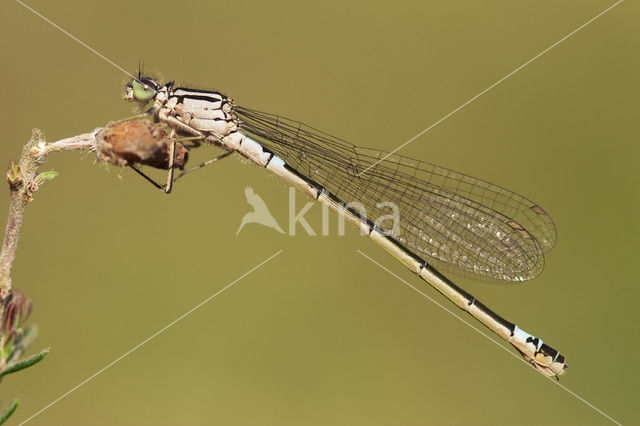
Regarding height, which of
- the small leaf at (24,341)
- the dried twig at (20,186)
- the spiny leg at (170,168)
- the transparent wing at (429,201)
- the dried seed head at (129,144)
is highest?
the transparent wing at (429,201)

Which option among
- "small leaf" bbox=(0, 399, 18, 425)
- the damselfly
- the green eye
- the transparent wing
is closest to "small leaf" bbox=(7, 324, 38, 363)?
"small leaf" bbox=(0, 399, 18, 425)

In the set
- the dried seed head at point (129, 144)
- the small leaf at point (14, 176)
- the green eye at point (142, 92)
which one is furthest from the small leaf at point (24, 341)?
the green eye at point (142, 92)

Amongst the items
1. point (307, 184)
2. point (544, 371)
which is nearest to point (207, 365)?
point (307, 184)

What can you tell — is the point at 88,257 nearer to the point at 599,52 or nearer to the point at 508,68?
the point at 508,68

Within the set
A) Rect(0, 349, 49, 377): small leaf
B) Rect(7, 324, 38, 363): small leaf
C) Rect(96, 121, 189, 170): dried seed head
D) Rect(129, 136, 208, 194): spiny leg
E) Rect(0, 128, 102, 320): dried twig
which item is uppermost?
Rect(129, 136, 208, 194): spiny leg

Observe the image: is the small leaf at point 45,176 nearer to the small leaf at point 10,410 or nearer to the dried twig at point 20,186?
the dried twig at point 20,186

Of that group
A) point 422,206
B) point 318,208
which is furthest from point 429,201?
point 318,208

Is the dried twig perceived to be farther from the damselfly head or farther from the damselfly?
the damselfly
